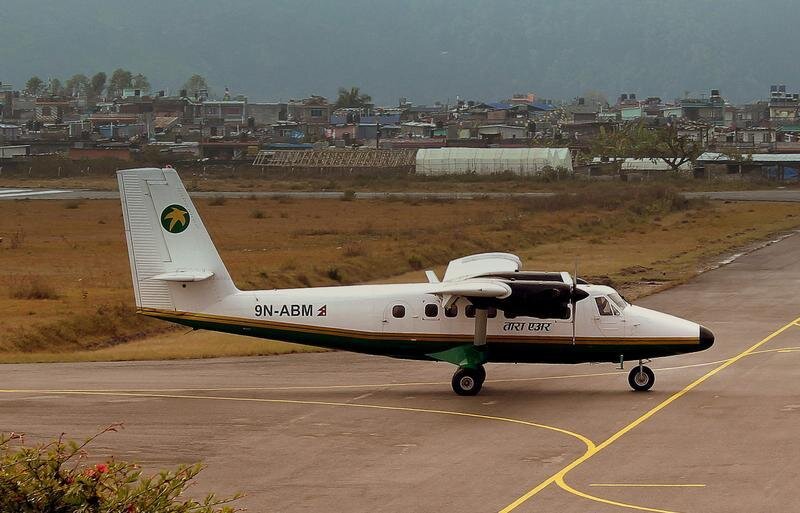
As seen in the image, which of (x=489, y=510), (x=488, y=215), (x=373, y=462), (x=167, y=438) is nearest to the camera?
(x=489, y=510)

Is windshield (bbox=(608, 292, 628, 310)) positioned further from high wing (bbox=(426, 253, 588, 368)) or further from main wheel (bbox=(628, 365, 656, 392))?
main wheel (bbox=(628, 365, 656, 392))

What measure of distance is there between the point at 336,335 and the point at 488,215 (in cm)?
6705

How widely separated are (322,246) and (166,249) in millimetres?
44740

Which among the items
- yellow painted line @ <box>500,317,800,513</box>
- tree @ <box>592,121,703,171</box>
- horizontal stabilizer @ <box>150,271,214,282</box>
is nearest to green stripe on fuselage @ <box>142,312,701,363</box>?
horizontal stabilizer @ <box>150,271,214,282</box>

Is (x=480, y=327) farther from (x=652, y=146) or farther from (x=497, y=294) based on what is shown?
(x=652, y=146)

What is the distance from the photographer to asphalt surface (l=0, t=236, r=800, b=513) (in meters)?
22.2

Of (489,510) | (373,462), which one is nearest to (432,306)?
(373,462)

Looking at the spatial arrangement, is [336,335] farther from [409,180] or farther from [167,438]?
[409,180]

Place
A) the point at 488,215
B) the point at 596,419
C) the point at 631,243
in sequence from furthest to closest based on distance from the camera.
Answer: the point at 488,215, the point at 631,243, the point at 596,419

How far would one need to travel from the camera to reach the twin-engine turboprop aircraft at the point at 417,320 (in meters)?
31.9

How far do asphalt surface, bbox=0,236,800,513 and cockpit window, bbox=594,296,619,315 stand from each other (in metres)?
2.15

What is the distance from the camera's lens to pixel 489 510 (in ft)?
68.9

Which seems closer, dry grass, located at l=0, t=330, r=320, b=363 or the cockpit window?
the cockpit window

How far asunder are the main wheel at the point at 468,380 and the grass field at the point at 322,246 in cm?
1012
